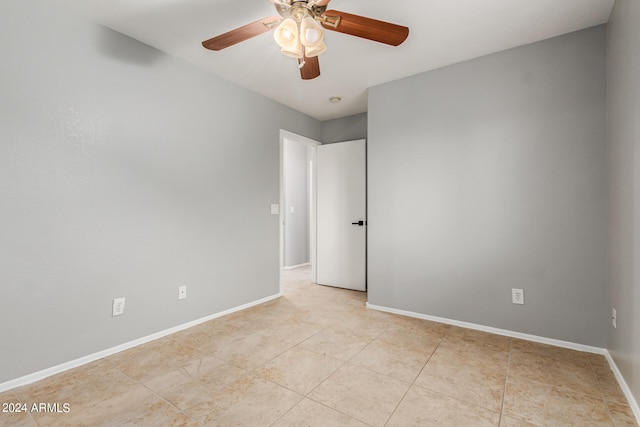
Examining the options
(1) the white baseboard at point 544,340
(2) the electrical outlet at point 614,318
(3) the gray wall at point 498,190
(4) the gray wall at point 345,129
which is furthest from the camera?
(4) the gray wall at point 345,129

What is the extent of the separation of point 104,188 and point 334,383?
2154mm

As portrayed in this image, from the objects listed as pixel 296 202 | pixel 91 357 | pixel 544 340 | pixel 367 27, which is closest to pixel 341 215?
pixel 296 202

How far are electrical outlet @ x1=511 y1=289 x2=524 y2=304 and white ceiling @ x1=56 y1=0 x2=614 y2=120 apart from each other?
6.80 feet

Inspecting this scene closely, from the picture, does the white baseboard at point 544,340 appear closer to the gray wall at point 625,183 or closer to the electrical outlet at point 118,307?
the gray wall at point 625,183

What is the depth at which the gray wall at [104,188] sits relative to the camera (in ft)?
6.01

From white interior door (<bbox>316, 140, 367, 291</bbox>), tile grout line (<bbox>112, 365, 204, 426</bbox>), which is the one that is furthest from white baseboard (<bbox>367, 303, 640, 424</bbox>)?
tile grout line (<bbox>112, 365, 204, 426</bbox>)

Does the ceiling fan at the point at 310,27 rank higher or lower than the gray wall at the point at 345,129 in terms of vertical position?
lower

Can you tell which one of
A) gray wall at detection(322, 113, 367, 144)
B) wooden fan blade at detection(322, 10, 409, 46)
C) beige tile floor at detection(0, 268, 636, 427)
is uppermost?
gray wall at detection(322, 113, 367, 144)

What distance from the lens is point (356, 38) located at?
2.29 m

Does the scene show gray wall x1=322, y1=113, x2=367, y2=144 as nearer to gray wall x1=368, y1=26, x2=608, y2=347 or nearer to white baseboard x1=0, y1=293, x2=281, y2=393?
gray wall x1=368, y1=26, x2=608, y2=347

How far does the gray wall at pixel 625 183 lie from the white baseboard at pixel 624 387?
41mm

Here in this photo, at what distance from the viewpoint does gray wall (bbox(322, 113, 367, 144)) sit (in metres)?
4.18

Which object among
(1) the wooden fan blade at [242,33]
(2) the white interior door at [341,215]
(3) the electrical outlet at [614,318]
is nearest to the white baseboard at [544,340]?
(3) the electrical outlet at [614,318]

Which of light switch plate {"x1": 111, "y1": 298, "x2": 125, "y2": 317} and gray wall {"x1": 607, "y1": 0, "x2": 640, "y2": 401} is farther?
light switch plate {"x1": 111, "y1": 298, "x2": 125, "y2": 317}
